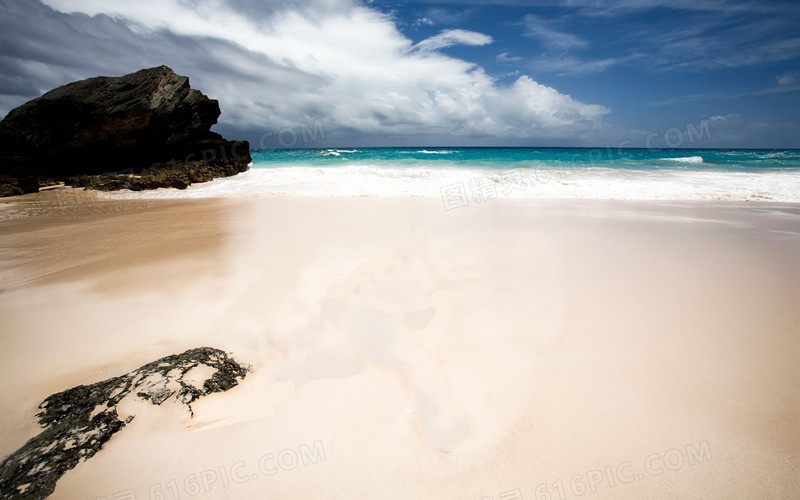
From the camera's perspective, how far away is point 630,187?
10.9 metres

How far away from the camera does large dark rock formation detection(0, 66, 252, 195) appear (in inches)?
521

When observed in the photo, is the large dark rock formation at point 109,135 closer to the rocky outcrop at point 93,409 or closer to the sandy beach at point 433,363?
the sandy beach at point 433,363

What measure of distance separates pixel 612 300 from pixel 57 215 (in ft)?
37.0

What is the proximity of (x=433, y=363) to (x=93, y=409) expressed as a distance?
5.68ft

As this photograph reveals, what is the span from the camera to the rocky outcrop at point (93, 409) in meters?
1.31

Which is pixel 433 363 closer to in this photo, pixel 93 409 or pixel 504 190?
pixel 93 409

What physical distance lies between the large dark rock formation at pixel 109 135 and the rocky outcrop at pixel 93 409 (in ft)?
42.1

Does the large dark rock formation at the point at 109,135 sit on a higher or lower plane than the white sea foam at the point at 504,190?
higher

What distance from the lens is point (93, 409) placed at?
5.24ft

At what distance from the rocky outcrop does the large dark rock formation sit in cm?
1283

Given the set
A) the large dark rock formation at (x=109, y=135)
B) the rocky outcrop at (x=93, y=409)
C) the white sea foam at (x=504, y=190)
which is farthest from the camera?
the large dark rock formation at (x=109, y=135)

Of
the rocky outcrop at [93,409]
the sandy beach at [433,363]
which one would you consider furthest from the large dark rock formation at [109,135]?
the rocky outcrop at [93,409]

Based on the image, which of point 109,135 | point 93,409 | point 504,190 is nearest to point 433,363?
point 93,409

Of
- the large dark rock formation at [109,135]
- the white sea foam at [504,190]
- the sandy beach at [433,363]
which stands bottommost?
the sandy beach at [433,363]
